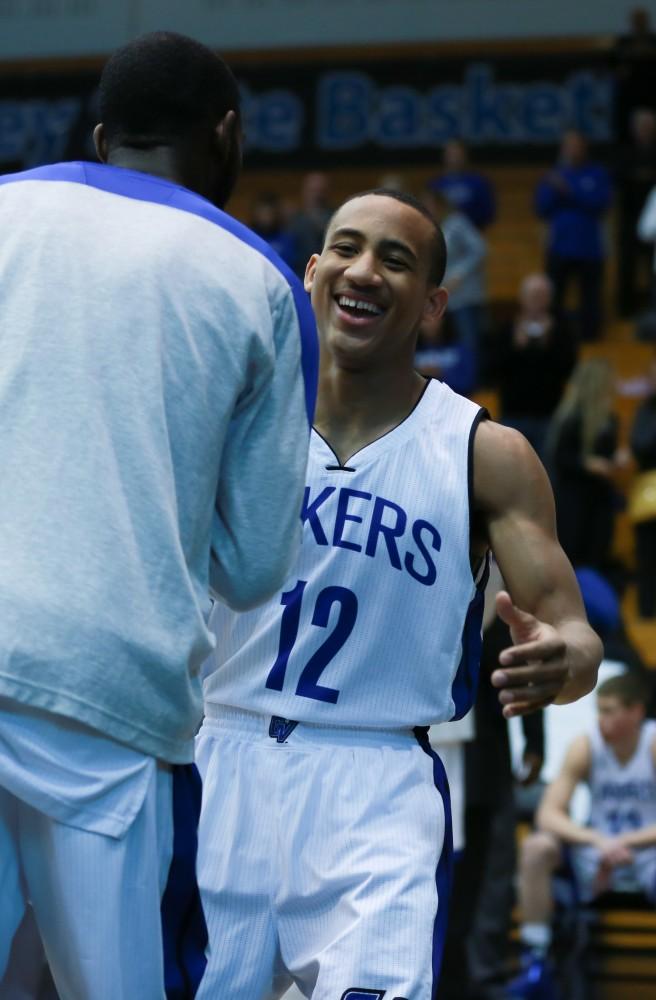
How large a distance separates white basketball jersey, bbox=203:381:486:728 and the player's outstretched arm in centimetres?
6

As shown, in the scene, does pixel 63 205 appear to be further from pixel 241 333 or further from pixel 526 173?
pixel 526 173

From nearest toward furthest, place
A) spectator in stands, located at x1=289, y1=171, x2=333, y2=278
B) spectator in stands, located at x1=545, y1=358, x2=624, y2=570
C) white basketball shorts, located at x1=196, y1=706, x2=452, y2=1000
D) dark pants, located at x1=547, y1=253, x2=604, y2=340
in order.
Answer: white basketball shorts, located at x1=196, y1=706, x2=452, y2=1000 → spectator in stands, located at x1=545, y1=358, x2=624, y2=570 → spectator in stands, located at x1=289, y1=171, x2=333, y2=278 → dark pants, located at x1=547, y1=253, x2=604, y2=340

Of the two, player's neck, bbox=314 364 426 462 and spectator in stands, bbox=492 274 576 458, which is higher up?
player's neck, bbox=314 364 426 462

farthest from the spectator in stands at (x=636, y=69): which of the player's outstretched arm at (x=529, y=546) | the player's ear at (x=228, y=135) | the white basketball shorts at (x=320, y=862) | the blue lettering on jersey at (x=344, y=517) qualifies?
the player's ear at (x=228, y=135)

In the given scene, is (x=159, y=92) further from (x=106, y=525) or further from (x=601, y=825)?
(x=601, y=825)

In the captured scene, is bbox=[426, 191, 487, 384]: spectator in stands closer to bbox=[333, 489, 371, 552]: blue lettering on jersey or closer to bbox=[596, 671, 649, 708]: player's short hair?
bbox=[596, 671, 649, 708]: player's short hair

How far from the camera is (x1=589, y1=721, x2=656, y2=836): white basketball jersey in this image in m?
7.96

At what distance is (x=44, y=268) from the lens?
2838 mm

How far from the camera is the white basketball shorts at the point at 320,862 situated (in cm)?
367

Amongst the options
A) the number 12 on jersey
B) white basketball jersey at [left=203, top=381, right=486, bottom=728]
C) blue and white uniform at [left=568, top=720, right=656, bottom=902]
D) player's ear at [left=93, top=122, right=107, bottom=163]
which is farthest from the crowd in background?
player's ear at [left=93, top=122, right=107, bottom=163]

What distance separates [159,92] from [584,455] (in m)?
9.37

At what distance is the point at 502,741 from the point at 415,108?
509 inches

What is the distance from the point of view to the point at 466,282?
49.6 feet

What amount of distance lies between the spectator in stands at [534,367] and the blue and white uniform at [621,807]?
498 cm
